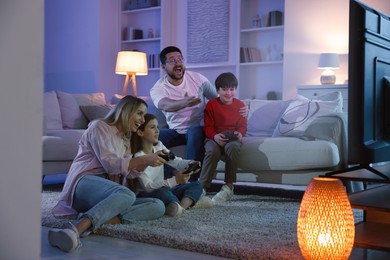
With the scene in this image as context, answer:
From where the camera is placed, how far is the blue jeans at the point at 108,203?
238 centimetres

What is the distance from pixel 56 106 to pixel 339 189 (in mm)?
3512

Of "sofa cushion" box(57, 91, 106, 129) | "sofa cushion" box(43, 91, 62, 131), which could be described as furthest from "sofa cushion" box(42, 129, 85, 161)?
"sofa cushion" box(57, 91, 106, 129)

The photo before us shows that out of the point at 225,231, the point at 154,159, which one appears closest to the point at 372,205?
the point at 225,231

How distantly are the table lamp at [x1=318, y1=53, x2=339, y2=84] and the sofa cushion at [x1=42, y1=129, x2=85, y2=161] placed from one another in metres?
2.73

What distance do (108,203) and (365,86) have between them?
120cm

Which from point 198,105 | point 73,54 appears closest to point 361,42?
point 198,105

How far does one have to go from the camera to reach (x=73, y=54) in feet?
24.5

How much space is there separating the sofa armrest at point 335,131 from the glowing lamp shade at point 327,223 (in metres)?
1.76

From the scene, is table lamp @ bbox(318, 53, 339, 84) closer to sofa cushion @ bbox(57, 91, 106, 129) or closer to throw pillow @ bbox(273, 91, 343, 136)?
throw pillow @ bbox(273, 91, 343, 136)

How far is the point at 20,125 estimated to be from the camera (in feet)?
2.38

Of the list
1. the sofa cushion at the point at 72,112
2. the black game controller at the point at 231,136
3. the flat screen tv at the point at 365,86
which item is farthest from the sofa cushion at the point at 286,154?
the sofa cushion at the point at 72,112

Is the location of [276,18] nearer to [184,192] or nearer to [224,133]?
[224,133]

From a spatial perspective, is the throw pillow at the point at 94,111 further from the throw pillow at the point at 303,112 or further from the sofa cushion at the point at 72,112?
the throw pillow at the point at 303,112

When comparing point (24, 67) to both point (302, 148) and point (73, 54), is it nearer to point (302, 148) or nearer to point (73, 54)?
point (302, 148)
